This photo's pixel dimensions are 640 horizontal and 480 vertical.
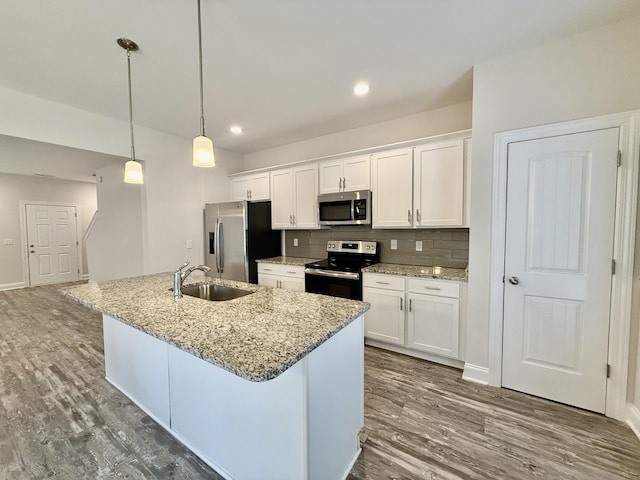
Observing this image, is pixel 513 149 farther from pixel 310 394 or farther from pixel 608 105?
pixel 310 394

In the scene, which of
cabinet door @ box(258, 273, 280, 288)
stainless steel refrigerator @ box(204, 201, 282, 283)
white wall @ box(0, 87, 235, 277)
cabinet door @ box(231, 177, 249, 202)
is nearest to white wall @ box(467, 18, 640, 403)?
cabinet door @ box(258, 273, 280, 288)

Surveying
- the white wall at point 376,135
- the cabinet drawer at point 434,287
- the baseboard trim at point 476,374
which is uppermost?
the white wall at point 376,135

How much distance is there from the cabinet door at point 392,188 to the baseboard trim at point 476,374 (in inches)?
57.3

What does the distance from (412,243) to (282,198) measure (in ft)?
6.36

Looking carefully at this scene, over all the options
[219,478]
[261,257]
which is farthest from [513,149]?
[261,257]

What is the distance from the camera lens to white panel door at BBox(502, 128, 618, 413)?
73.7 inches

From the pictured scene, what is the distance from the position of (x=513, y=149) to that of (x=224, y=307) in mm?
2433

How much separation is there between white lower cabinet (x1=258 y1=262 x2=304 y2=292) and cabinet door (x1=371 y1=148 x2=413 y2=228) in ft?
3.86

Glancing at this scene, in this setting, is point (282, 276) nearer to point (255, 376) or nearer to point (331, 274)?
point (331, 274)

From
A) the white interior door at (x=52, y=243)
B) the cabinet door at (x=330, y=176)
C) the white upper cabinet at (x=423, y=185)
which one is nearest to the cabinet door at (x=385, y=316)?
the white upper cabinet at (x=423, y=185)

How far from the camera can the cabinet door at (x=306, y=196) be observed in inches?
145

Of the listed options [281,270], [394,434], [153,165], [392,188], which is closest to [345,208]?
[392,188]

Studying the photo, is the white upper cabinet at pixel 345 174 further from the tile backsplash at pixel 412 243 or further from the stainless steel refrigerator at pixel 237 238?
the stainless steel refrigerator at pixel 237 238

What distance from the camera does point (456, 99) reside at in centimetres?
282
